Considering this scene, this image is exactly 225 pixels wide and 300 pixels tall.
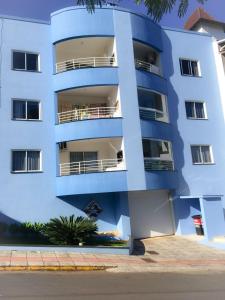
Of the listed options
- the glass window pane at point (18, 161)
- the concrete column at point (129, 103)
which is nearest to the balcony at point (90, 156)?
the concrete column at point (129, 103)

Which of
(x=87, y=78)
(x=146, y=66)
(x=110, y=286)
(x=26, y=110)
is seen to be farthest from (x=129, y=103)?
(x=110, y=286)

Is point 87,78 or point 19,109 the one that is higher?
point 87,78

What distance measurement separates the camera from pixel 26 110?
69.3 feet

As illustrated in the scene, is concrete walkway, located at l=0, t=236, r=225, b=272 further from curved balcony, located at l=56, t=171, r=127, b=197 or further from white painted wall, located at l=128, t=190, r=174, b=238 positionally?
curved balcony, located at l=56, t=171, r=127, b=197

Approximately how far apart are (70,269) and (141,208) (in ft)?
30.7

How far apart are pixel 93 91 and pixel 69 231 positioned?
32.2ft

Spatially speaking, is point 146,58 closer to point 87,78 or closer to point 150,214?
point 87,78

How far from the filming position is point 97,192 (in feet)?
64.3

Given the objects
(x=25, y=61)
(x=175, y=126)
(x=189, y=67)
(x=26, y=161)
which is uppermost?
(x=189, y=67)

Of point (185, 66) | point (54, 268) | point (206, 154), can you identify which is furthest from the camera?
point (185, 66)

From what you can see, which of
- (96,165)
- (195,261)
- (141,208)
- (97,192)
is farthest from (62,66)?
(195,261)

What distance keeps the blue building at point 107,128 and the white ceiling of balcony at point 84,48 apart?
0.07m

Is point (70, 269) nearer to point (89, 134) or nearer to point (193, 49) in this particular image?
point (89, 134)

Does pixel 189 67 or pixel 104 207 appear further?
pixel 189 67
